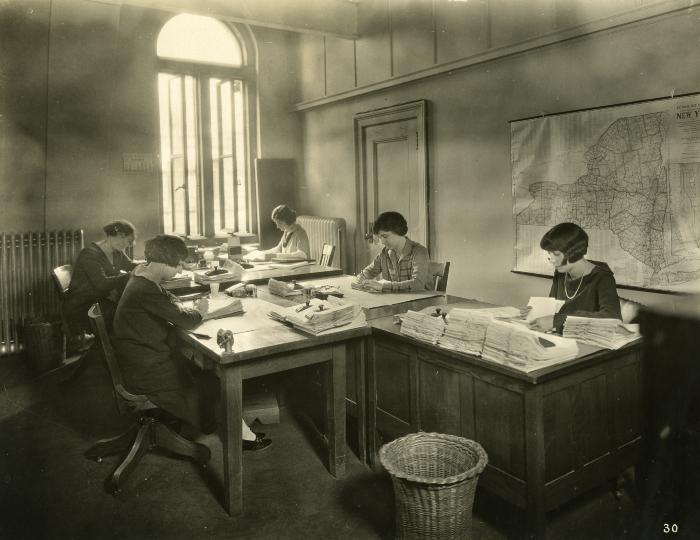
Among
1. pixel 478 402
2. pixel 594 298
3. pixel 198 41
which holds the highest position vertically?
pixel 198 41

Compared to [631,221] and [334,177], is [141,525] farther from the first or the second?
[334,177]

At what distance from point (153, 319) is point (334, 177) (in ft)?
15.3

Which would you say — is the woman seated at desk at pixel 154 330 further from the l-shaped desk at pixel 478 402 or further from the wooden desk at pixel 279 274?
the wooden desk at pixel 279 274

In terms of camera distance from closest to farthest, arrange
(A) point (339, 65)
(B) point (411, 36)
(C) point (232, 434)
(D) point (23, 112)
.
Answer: (C) point (232, 434), (B) point (411, 36), (D) point (23, 112), (A) point (339, 65)

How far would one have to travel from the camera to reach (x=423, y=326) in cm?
303

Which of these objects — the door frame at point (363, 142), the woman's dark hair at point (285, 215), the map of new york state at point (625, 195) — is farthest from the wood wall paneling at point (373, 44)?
the map of new york state at point (625, 195)

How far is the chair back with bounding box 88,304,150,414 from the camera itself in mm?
3070

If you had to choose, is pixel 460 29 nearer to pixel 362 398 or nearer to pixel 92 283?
pixel 362 398

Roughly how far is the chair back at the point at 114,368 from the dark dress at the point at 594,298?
2257 millimetres

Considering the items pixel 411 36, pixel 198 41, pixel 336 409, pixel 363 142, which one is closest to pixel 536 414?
pixel 336 409

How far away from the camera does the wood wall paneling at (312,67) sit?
24.9ft

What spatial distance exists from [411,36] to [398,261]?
273 centimetres

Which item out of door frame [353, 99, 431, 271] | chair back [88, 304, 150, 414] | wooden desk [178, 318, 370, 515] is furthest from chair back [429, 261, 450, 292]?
chair back [88, 304, 150, 414]

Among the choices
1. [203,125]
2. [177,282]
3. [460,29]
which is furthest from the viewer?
[203,125]
